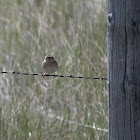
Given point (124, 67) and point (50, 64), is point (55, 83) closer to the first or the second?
point (50, 64)

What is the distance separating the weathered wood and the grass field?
149cm

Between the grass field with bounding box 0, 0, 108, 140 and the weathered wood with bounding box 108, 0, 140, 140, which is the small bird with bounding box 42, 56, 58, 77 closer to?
the grass field with bounding box 0, 0, 108, 140

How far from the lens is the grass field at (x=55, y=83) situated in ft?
12.6

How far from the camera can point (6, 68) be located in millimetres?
4543

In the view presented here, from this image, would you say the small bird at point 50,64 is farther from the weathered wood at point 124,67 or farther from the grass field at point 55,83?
the weathered wood at point 124,67

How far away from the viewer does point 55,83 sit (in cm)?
434

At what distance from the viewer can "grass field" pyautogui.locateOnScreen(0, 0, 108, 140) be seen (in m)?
3.85

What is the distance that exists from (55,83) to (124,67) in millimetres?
2382

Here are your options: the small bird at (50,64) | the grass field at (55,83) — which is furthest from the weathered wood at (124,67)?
the small bird at (50,64)

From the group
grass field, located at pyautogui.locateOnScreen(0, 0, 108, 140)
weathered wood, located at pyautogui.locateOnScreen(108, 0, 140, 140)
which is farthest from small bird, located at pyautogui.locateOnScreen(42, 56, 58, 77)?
weathered wood, located at pyautogui.locateOnScreen(108, 0, 140, 140)

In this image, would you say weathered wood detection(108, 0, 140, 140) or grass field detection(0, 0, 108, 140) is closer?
weathered wood detection(108, 0, 140, 140)

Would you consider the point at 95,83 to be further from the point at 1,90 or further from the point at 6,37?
the point at 6,37

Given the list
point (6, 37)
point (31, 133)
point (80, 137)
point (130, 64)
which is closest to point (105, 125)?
point (80, 137)

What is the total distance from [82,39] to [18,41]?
4.78 feet
